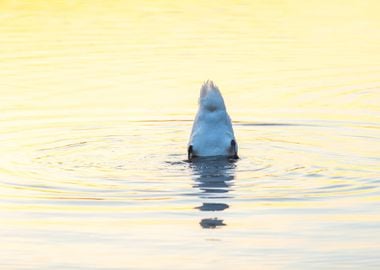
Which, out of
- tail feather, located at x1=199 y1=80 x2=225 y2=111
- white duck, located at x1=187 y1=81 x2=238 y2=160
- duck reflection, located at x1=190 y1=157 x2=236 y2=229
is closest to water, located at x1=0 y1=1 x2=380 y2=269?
duck reflection, located at x1=190 y1=157 x2=236 y2=229

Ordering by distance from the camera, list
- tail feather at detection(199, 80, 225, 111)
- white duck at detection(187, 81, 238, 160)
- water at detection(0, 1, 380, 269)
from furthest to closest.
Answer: tail feather at detection(199, 80, 225, 111), white duck at detection(187, 81, 238, 160), water at detection(0, 1, 380, 269)

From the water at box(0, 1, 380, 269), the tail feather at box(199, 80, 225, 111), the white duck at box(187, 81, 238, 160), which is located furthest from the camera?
the tail feather at box(199, 80, 225, 111)

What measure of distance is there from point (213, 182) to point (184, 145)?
7.92ft

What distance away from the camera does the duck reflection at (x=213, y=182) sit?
41.7 ft

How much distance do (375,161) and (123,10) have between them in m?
18.5

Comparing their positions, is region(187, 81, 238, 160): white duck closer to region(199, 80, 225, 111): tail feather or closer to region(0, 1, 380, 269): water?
region(199, 80, 225, 111): tail feather

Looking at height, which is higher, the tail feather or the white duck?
the tail feather

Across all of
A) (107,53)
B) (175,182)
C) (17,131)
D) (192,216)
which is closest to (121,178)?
(175,182)

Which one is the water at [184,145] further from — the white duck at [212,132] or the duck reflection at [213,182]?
the white duck at [212,132]

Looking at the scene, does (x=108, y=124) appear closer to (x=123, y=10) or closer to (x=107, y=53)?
(x=107, y=53)

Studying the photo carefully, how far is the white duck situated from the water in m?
0.14

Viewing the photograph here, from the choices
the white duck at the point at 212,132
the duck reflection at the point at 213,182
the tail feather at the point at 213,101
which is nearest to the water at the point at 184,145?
the duck reflection at the point at 213,182

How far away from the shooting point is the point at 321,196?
13242 millimetres

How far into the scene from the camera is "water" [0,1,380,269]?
1120 centimetres
